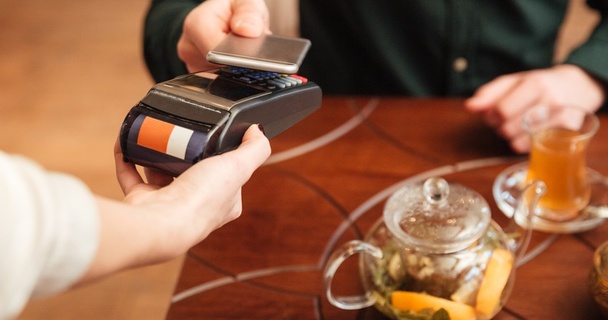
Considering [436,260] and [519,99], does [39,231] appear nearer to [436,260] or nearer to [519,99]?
[436,260]

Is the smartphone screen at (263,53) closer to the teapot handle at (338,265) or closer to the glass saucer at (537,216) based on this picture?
the teapot handle at (338,265)

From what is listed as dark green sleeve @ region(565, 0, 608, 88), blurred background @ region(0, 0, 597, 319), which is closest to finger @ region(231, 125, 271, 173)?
dark green sleeve @ region(565, 0, 608, 88)

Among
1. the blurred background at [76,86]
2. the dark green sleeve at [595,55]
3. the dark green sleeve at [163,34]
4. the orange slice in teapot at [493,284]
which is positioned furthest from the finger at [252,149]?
the blurred background at [76,86]

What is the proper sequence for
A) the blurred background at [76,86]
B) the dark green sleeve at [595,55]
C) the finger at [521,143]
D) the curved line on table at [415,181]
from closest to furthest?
the curved line on table at [415,181] < the finger at [521,143] < the dark green sleeve at [595,55] < the blurred background at [76,86]

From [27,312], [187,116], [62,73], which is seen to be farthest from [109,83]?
[187,116]

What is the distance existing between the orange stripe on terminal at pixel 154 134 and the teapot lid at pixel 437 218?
0.22 meters

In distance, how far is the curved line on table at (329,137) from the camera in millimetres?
883

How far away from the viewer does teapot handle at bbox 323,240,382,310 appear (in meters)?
0.61

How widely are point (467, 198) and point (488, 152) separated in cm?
27

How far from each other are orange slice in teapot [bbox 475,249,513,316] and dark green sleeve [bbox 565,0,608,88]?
477 millimetres

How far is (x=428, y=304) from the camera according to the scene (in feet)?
1.95

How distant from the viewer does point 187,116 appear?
521 mm

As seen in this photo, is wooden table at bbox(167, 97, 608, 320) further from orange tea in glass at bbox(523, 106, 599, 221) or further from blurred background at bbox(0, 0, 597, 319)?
blurred background at bbox(0, 0, 597, 319)

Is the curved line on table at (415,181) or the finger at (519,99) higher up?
the finger at (519,99)
